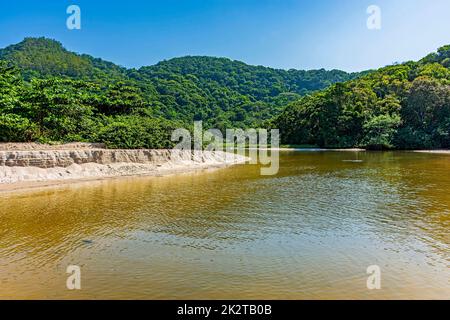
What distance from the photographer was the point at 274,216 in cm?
1370

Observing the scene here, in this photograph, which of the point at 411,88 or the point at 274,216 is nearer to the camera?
the point at 274,216

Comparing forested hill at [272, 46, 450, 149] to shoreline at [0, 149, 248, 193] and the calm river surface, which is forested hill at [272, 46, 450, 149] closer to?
shoreline at [0, 149, 248, 193]

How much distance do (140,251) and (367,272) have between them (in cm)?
578

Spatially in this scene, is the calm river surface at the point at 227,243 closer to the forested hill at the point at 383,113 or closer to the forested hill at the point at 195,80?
the forested hill at the point at 383,113

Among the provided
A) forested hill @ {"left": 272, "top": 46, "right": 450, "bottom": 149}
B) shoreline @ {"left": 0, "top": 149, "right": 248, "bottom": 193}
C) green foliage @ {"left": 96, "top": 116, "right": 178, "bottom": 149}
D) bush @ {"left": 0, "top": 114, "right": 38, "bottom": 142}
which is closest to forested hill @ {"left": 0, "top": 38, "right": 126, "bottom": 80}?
forested hill @ {"left": 272, "top": 46, "right": 450, "bottom": 149}

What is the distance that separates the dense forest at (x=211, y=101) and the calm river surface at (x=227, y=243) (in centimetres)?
1292

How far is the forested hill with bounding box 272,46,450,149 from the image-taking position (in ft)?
210

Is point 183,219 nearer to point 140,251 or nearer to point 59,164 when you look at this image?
point 140,251

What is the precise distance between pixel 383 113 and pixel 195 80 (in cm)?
8348

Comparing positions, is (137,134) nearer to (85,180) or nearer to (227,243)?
(85,180)

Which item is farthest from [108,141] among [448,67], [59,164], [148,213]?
[448,67]

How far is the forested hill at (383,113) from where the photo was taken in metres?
64.0

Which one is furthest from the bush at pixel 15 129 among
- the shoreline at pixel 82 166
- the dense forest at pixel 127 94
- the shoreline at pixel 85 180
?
the shoreline at pixel 85 180

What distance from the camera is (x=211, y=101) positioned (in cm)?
12494
